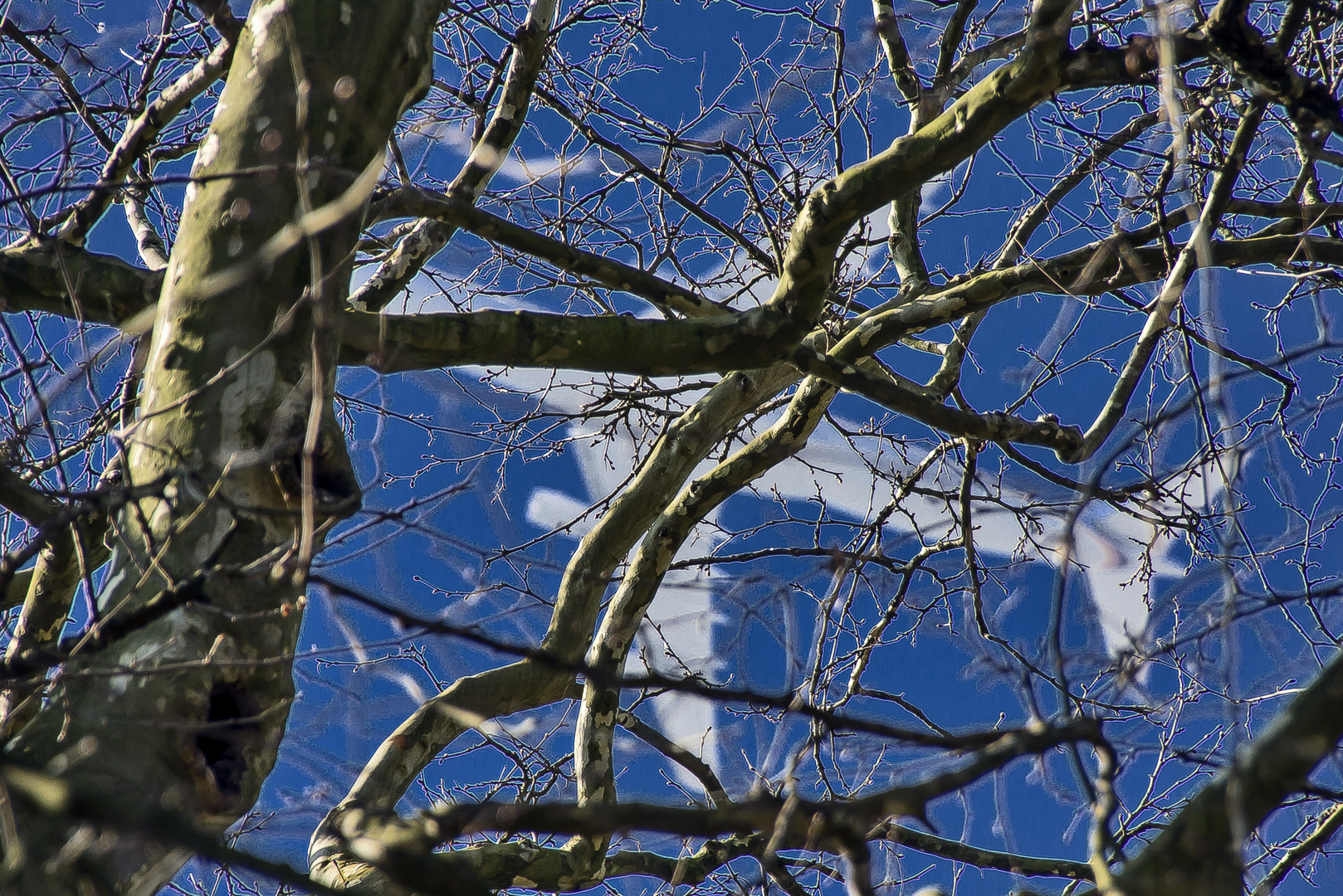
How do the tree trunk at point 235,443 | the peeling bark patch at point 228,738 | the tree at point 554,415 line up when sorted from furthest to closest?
the peeling bark patch at point 228,738 < the tree trunk at point 235,443 < the tree at point 554,415

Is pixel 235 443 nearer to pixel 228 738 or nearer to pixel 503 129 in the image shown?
pixel 228 738

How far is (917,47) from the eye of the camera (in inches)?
194

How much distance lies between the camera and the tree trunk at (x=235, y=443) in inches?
60.3

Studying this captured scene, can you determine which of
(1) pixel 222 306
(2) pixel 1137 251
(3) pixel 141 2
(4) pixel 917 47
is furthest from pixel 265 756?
(3) pixel 141 2

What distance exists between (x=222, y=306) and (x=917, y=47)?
3999 millimetres

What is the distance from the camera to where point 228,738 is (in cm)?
166

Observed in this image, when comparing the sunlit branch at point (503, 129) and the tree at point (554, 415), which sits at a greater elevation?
the sunlit branch at point (503, 129)

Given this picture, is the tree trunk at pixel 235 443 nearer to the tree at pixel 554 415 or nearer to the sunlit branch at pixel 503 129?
the tree at pixel 554 415

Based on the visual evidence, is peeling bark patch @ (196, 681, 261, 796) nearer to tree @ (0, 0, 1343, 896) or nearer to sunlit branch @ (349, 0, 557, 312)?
tree @ (0, 0, 1343, 896)

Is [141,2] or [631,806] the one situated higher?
[141,2]

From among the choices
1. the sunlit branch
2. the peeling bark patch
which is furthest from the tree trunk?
the sunlit branch

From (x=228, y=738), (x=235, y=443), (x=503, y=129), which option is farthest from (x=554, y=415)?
(x=228, y=738)

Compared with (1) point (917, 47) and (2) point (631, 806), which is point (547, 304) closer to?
(1) point (917, 47)

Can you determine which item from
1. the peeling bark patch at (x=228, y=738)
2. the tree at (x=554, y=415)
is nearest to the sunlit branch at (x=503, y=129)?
the tree at (x=554, y=415)
